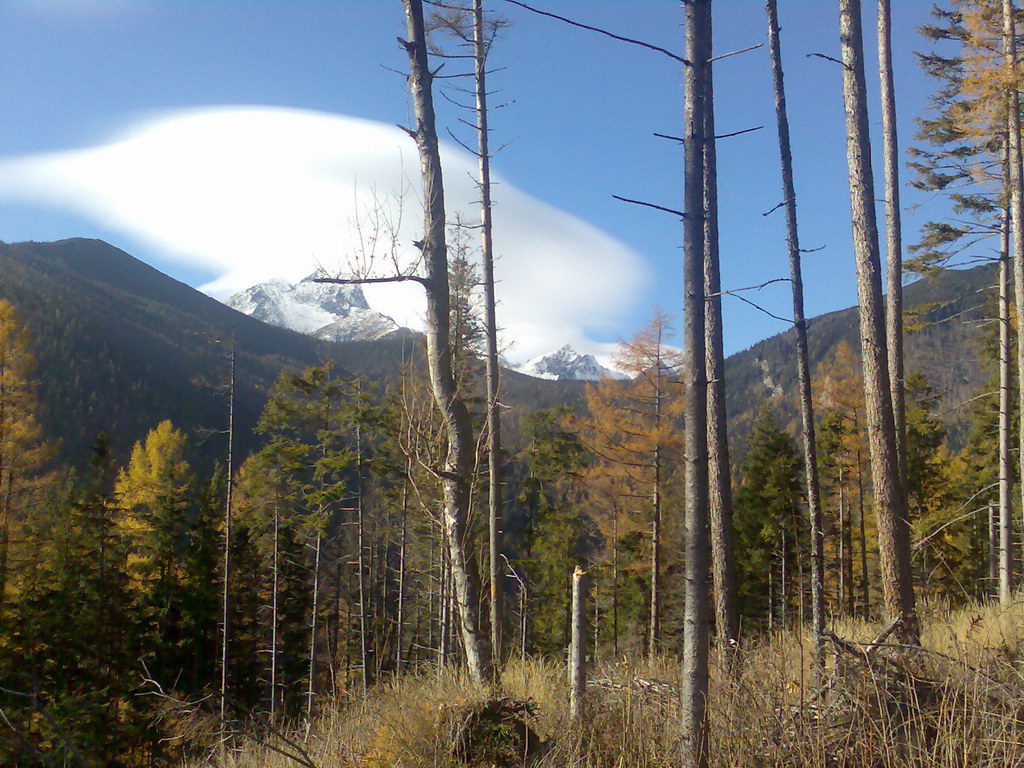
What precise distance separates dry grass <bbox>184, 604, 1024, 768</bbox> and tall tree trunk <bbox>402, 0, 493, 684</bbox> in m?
0.75

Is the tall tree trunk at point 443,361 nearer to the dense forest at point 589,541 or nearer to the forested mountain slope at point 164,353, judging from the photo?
the dense forest at point 589,541

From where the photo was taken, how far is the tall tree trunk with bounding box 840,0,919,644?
7434mm

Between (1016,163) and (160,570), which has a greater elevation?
(1016,163)

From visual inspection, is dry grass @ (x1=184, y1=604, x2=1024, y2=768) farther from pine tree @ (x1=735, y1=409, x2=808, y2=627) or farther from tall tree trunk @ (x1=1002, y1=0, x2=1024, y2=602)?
pine tree @ (x1=735, y1=409, x2=808, y2=627)

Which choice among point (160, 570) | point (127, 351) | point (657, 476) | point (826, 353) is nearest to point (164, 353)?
point (127, 351)

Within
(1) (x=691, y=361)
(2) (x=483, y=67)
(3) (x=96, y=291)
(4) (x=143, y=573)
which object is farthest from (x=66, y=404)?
(1) (x=691, y=361)

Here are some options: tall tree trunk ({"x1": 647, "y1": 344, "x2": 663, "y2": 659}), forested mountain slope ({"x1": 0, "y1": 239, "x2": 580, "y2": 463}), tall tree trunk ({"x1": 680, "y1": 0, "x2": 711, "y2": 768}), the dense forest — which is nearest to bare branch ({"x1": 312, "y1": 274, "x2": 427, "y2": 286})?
the dense forest

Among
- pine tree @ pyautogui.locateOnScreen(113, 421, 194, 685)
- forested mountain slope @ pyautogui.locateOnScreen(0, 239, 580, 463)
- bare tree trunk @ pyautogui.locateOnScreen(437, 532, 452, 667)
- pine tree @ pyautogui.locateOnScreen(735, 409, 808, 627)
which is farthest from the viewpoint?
forested mountain slope @ pyautogui.locateOnScreen(0, 239, 580, 463)

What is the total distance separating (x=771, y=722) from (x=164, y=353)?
129 meters

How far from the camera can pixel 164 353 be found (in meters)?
117

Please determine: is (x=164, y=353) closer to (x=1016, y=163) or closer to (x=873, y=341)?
(x=1016, y=163)

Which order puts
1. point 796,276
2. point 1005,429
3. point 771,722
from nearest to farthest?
point 771,722 < point 796,276 < point 1005,429

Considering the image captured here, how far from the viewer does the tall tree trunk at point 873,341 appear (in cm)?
743

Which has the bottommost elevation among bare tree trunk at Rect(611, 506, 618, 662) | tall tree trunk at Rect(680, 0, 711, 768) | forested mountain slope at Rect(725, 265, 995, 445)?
A: bare tree trunk at Rect(611, 506, 618, 662)
